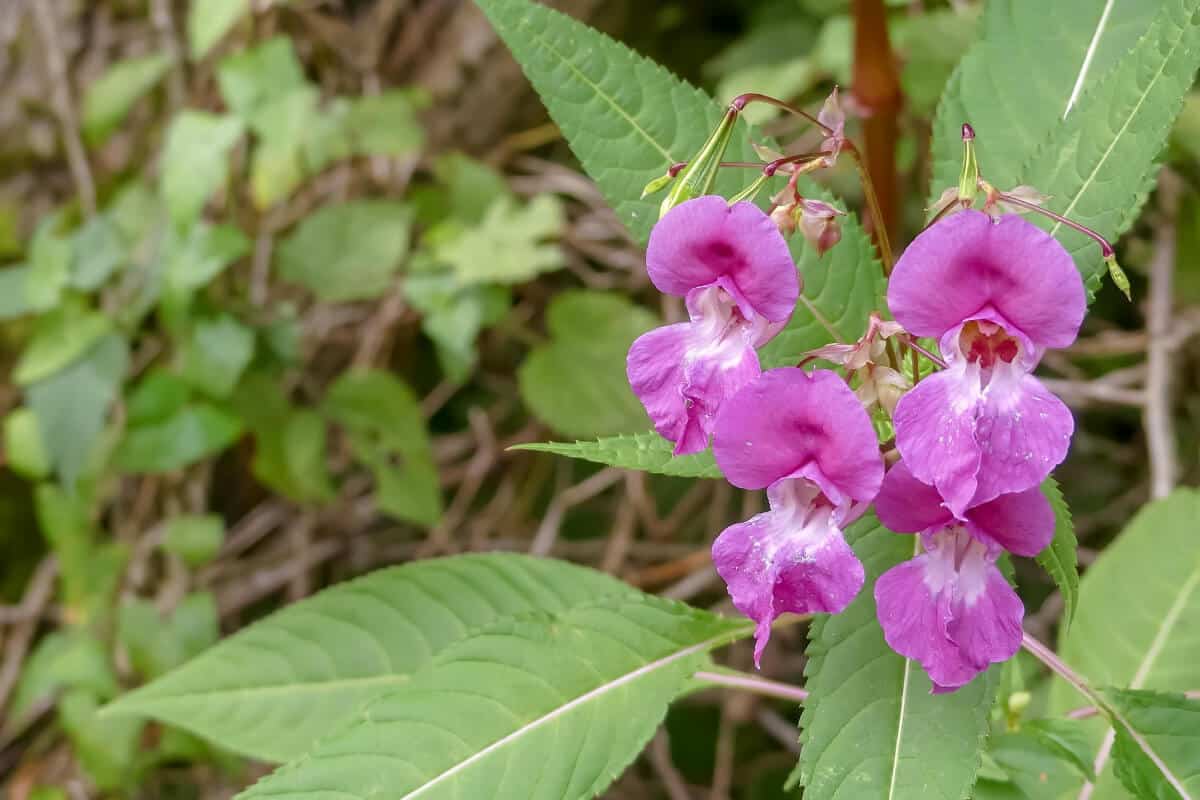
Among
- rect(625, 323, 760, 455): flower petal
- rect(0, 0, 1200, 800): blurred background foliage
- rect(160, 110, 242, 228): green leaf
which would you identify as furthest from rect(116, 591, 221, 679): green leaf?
rect(625, 323, 760, 455): flower petal

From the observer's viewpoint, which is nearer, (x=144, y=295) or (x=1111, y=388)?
(x=1111, y=388)

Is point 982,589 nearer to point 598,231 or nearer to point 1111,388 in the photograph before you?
point 1111,388

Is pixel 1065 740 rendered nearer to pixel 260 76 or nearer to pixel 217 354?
pixel 217 354

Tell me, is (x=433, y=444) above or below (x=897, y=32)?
below

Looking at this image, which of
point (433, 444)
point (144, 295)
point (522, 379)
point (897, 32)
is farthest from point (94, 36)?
point (897, 32)

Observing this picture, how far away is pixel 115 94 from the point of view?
2.36 metres

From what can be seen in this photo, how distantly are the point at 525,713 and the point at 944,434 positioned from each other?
50 cm

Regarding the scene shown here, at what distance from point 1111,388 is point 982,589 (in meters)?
1.33

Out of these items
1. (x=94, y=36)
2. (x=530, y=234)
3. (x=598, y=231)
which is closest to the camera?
(x=530, y=234)

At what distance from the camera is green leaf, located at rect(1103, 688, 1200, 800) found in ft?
3.17

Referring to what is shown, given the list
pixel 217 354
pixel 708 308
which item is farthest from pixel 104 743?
pixel 708 308

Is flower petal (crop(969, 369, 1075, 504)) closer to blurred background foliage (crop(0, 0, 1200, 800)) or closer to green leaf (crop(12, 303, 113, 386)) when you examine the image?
blurred background foliage (crop(0, 0, 1200, 800))

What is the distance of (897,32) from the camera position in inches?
79.0

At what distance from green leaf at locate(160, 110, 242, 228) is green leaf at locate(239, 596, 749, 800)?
1252 mm
